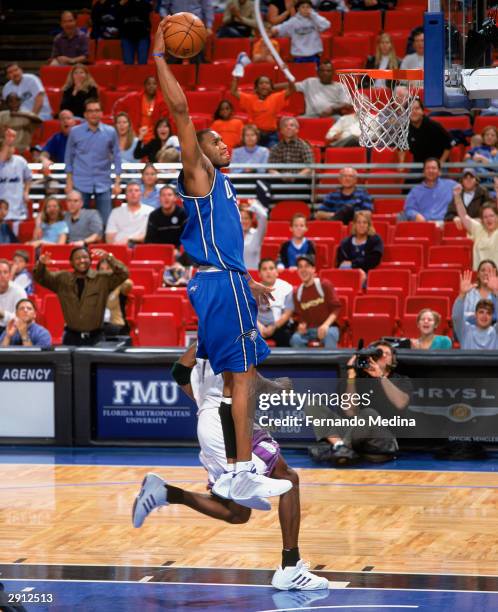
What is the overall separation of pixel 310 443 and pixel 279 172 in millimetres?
4774

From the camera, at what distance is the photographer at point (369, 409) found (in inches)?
442

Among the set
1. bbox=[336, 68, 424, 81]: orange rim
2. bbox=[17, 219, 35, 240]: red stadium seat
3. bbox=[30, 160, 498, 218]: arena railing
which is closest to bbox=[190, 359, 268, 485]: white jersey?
bbox=[336, 68, 424, 81]: orange rim

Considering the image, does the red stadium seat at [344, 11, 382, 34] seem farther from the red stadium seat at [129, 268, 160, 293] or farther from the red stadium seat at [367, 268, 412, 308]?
the red stadium seat at [129, 268, 160, 293]

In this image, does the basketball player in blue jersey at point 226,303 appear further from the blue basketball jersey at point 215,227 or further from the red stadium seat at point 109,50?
the red stadium seat at point 109,50

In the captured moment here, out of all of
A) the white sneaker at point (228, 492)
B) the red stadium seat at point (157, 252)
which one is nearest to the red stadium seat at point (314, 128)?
the red stadium seat at point (157, 252)

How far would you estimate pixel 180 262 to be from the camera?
46.9 ft

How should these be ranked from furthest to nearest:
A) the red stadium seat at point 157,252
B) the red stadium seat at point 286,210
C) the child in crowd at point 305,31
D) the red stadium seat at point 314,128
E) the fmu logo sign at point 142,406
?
the child in crowd at point 305,31 → the red stadium seat at point 314,128 → the red stadium seat at point 286,210 → the red stadium seat at point 157,252 → the fmu logo sign at point 142,406

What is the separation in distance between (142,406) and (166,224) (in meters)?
3.28

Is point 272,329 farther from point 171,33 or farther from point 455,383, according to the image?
point 171,33

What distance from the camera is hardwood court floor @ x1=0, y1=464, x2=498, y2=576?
8.15 meters

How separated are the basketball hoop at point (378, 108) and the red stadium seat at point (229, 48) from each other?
9454mm

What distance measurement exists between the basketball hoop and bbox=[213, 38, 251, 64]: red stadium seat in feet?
31.0

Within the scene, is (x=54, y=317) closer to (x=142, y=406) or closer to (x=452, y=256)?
(x=142, y=406)

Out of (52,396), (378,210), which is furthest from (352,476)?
(378,210)
